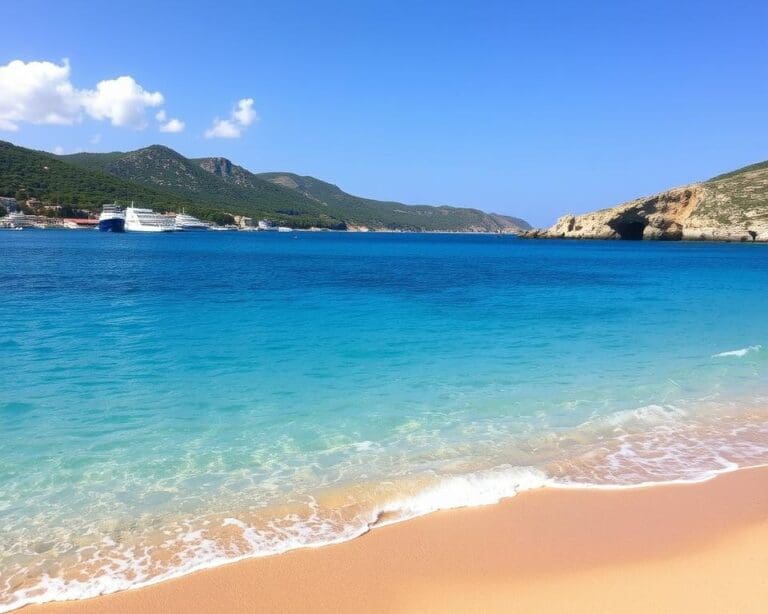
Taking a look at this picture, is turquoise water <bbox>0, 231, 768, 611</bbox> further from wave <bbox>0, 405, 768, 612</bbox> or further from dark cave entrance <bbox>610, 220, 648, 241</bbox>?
dark cave entrance <bbox>610, 220, 648, 241</bbox>

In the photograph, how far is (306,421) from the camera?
30.9ft

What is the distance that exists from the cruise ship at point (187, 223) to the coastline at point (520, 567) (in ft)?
483

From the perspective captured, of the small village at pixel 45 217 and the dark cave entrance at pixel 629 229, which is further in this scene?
the dark cave entrance at pixel 629 229

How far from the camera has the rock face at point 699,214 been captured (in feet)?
312

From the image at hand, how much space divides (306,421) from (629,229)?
4945 inches

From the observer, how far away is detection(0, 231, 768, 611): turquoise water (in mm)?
5980

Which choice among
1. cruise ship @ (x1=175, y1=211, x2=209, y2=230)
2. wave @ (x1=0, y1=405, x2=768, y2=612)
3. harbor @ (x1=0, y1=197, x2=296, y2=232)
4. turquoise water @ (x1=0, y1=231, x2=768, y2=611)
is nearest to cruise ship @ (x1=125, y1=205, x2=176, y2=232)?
harbor @ (x1=0, y1=197, x2=296, y2=232)

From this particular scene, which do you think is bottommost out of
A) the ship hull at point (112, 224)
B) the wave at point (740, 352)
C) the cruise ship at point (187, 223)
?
the wave at point (740, 352)

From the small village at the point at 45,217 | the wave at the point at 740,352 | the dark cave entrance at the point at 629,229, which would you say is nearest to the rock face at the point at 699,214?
the dark cave entrance at the point at 629,229

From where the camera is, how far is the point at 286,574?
5.18m

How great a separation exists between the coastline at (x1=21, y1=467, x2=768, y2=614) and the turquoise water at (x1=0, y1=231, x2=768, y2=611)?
0.31m

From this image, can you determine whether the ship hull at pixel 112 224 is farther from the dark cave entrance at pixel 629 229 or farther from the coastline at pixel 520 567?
the coastline at pixel 520 567

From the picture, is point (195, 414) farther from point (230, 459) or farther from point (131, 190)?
point (131, 190)

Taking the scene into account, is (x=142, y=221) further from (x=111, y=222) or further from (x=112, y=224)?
(x=111, y=222)
